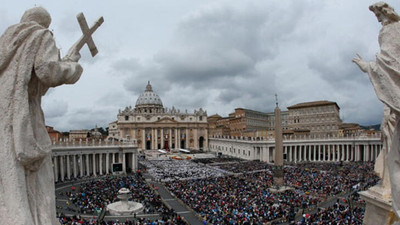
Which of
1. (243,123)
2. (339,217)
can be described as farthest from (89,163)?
(243,123)

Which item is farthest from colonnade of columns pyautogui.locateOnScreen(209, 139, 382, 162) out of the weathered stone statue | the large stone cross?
the large stone cross

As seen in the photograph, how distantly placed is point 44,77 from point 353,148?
5603 cm

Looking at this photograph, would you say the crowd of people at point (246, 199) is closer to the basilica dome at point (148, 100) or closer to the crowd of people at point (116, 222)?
the crowd of people at point (116, 222)

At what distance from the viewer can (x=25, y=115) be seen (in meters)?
2.97

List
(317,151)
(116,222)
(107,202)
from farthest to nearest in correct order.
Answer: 1. (317,151)
2. (107,202)
3. (116,222)

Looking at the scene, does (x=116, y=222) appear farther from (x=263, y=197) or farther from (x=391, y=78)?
(x=391, y=78)

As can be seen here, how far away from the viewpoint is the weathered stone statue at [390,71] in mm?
3342

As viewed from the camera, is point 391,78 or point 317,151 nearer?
point 391,78

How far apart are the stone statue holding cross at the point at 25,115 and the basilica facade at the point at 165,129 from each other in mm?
81875

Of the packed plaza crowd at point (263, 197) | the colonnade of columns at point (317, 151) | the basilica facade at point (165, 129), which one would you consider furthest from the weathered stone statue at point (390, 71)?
the basilica facade at point (165, 129)

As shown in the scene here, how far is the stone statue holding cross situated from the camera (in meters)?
2.88

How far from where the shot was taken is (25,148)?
2961 mm

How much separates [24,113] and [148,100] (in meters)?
118

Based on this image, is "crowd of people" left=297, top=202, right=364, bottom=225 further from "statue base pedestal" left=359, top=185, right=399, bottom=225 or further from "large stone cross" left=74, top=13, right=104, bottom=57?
"large stone cross" left=74, top=13, right=104, bottom=57
